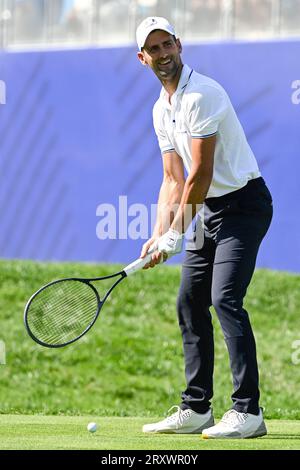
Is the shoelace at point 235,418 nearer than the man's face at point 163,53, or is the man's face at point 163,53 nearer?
the shoelace at point 235,418

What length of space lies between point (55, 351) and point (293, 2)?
4.59 metres

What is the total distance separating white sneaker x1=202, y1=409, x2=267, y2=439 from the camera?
630 cm

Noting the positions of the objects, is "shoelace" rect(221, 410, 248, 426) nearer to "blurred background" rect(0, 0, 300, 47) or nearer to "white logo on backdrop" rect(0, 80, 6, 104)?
"blurred background" rect(0, 0, 300, 47)

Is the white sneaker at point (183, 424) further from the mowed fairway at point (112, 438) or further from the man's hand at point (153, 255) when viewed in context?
the man's hand at point (153, 255)

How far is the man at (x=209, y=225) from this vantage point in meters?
6.37

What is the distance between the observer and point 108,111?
14.1 meters

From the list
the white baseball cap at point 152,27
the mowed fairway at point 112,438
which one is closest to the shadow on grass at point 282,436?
the mowed fairway at point 112,438

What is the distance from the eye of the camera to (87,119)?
46.4 ft

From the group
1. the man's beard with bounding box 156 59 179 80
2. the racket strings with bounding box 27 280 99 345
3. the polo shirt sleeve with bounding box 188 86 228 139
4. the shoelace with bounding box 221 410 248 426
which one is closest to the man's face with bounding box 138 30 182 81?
the man's beard with bounding box 156 59 179 80

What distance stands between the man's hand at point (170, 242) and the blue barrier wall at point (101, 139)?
20.7 feet

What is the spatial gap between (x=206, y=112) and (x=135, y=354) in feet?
23.8

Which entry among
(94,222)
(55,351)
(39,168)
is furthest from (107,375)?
(39,168)

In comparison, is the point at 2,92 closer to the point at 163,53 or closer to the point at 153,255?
the point at 153,255

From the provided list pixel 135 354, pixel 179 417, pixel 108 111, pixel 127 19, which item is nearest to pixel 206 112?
pixel 179 417
